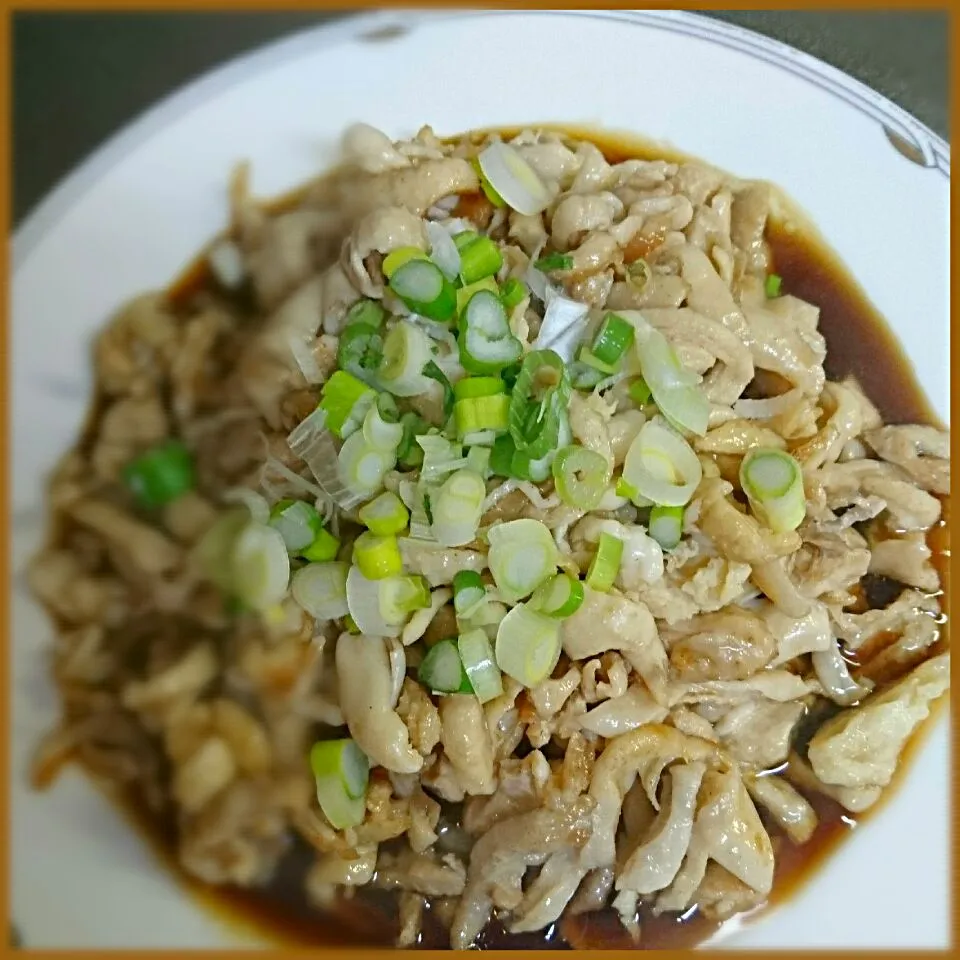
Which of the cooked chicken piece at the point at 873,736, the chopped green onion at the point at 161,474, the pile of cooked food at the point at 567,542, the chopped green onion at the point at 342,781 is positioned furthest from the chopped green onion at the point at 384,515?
the cooked chicken piece at the point at 873,736

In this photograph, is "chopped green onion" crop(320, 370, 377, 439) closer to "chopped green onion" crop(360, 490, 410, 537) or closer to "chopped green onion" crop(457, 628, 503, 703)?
"chopped green onion" crop(360, 490, 410, 537)

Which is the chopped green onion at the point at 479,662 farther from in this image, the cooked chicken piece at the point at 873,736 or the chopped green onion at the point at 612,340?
the cooked chicken piece at the point at 873,736

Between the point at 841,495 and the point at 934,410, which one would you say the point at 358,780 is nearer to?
the point at 841,495

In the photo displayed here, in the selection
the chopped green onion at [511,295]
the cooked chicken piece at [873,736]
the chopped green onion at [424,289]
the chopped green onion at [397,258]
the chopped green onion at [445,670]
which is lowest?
the cooked chicken piece at [873,736]

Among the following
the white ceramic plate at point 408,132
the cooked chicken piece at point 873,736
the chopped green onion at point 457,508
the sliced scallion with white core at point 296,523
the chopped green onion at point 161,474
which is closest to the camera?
the chopped green onion at point 161,474

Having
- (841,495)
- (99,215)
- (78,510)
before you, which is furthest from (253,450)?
(841,495)

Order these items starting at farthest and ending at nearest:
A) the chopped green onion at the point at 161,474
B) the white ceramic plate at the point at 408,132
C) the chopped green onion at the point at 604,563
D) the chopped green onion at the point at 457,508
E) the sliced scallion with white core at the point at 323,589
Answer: the chopped green onion at the point at 604,563 → the chopped green onion at the point at 457,508 → the sliced scallion with white core at the point at 323,589 → the white ceramic plate at the point at 408,132 → the chopped green onion at the point at 161,474

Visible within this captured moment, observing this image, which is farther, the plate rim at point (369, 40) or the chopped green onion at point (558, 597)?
the chopped green onion at point (558, 597)

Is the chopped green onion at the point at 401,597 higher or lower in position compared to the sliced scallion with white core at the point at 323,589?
lower

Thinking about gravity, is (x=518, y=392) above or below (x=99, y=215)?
below
